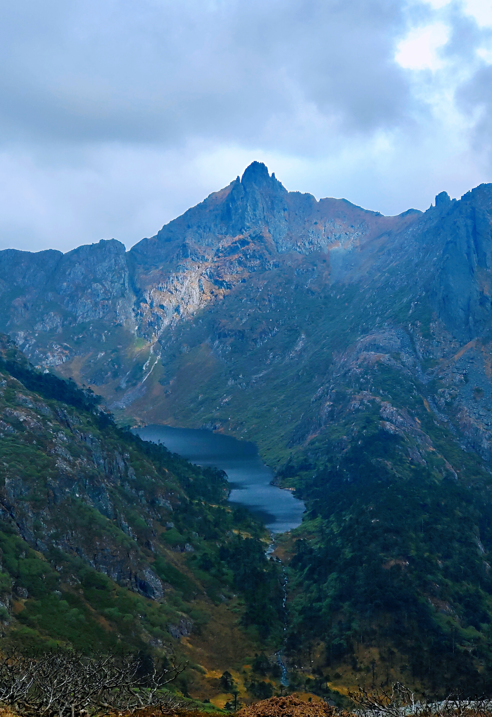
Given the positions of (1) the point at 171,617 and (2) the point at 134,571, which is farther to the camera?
(2) the point at 134,571

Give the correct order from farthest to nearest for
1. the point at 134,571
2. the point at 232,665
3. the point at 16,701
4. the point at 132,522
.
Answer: the point at 132,522, the point at 134,571, the point at 232,665, the point at 16,701

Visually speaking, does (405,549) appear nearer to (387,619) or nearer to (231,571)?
(387,619)

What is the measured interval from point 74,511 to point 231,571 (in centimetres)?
5511

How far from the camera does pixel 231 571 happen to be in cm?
16812

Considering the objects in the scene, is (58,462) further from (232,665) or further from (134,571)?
(232,665)

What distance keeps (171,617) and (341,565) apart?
200ft

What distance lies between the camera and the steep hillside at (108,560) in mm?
110812

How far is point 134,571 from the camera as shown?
139875 mm

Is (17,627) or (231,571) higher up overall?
(17,627)

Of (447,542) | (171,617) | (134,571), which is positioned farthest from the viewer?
(447,542)

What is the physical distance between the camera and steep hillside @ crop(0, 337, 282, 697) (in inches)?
4363

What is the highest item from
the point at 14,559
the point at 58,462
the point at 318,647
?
the point at 58,462

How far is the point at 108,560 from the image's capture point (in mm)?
137625

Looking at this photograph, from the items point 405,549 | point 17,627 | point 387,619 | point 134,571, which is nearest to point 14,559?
point 17,627
